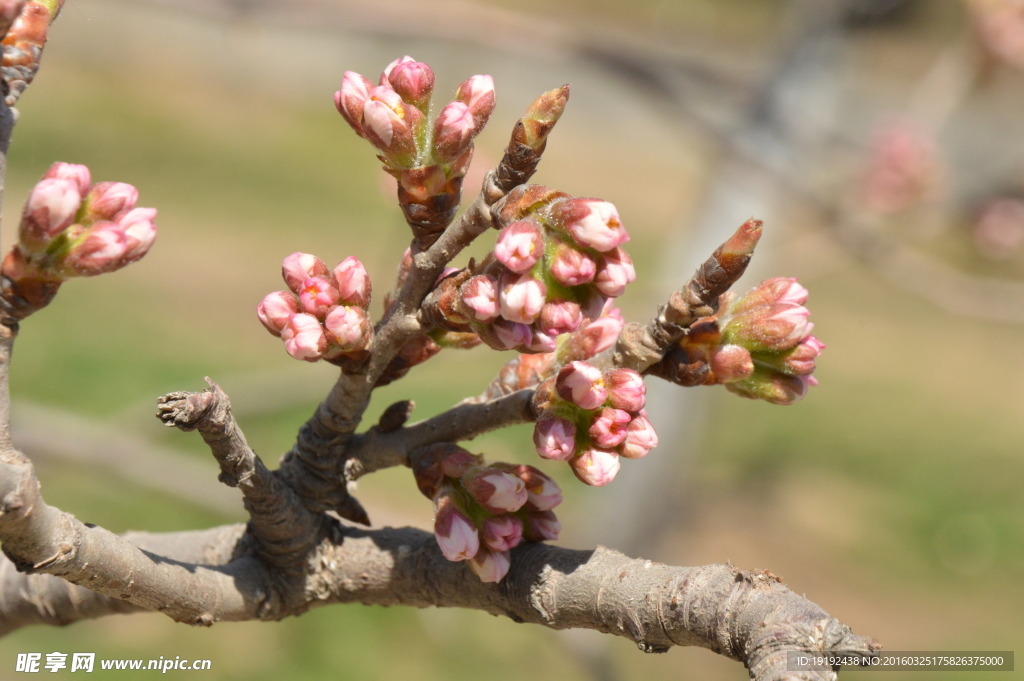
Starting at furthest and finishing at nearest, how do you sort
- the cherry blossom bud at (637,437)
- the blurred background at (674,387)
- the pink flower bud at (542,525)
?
the blurred background at (674,387), the pink flower bud at (542,525), the cherry blossom bud at (637,437)

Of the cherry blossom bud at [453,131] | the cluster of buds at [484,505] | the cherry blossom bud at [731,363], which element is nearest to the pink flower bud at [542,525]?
the cluster of buds at [484,505]

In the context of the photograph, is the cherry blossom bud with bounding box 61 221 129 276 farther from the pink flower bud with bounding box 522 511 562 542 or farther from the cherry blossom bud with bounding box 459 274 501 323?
the pink flower bud with bounding box 522 511 562 542

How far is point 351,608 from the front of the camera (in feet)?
19.5

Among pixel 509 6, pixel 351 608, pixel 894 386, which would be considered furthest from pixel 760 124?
pixel 509 6

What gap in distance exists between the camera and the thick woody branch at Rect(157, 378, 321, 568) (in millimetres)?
1064

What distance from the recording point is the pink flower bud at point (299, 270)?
129 cm

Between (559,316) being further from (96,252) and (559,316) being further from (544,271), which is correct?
(96,252)

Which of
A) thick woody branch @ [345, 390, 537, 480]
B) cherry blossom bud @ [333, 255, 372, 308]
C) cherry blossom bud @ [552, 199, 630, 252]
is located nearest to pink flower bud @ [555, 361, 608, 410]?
thick woody branch @ [345, 390, 537, 480]

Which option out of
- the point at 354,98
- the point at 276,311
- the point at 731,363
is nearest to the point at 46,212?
the point at 276,311

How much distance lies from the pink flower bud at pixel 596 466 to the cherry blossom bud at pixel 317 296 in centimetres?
45

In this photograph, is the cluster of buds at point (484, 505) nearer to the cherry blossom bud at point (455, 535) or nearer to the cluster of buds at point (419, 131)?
the cherry blossom bud at point (455, 535)

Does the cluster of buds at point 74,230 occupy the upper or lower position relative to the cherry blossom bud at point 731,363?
upper

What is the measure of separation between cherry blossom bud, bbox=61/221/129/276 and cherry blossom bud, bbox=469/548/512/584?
0.68 metres

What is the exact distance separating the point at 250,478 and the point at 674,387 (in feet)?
14.6
